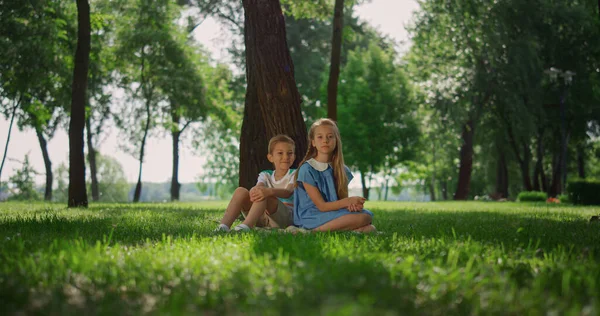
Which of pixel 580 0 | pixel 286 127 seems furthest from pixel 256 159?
pixel 580 0

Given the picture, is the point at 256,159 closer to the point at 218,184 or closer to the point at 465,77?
the point at 465,77

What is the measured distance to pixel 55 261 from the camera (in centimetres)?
356

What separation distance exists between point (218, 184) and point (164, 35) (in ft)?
78.3

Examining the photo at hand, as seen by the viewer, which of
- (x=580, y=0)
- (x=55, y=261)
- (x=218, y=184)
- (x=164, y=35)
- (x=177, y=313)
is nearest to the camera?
(x=177, y=313)

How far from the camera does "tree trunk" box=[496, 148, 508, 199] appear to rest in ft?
121

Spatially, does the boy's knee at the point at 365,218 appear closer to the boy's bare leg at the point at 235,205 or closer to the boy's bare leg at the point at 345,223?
the boy's bare leg at the point at 345,223

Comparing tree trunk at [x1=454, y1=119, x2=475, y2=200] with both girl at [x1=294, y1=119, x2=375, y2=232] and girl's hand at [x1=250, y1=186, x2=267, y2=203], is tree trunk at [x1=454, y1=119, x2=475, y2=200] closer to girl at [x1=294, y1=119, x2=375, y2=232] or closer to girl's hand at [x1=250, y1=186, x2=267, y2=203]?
girl at [x1=294, y1=119, x2=375, y2=232]

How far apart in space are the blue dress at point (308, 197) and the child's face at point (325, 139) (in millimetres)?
194

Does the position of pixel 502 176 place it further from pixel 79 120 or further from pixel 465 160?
pixel 79 120

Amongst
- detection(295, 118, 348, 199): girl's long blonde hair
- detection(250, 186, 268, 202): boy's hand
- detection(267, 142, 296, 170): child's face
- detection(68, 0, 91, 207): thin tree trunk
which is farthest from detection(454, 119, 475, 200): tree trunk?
detection(250, 186, 268, 202): boy's hand

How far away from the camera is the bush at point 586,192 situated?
21031 mm

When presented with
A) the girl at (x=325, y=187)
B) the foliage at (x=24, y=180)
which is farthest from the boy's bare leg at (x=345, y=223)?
the foliage at (x=24, y=180)

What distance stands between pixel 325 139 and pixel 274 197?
1.11 metres

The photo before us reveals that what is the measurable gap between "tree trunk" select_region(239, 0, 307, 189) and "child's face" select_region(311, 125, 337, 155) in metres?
1.52
